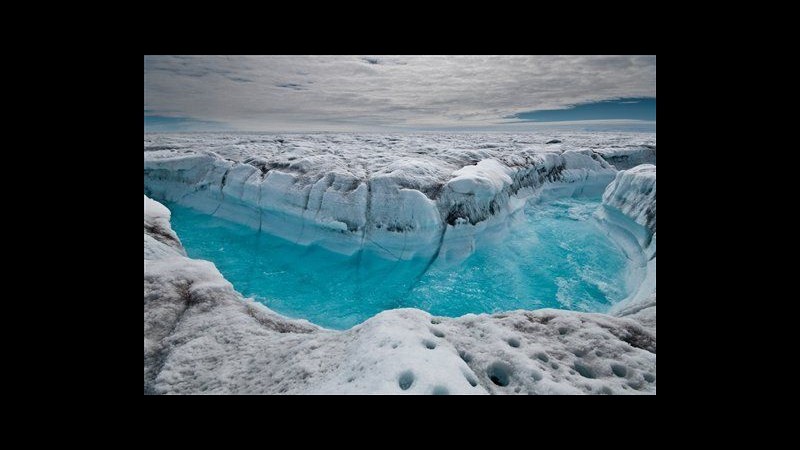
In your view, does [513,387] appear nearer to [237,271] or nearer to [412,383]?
[412,383]

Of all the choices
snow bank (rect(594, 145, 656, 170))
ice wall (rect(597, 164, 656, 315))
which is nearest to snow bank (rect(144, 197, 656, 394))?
ice wall (rect(597, 164, 656, 315))

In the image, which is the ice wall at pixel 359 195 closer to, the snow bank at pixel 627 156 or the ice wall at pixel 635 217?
the ice wall at pixel 635 217

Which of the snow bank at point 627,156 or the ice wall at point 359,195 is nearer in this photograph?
the ice wall at point 359,195

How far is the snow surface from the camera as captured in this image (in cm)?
1114

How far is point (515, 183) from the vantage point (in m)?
16.1

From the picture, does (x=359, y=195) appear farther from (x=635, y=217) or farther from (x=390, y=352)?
(x=635, y=217)

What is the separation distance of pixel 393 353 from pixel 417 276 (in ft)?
26.4

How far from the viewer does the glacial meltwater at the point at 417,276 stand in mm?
9125

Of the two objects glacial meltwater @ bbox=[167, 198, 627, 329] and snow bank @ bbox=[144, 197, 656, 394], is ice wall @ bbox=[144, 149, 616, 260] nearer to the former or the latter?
glacial meltwater @ bbox=[167, 198, 627, 329]

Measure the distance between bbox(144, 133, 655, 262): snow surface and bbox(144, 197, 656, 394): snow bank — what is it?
24.1 feet

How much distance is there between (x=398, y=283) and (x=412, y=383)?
7970 millimetres

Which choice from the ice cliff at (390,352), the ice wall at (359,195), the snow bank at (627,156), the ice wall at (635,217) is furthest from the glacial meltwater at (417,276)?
the snow bank at (627,156)

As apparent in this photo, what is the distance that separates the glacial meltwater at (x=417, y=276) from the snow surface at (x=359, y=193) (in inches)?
25.6

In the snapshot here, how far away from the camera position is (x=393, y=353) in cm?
255
